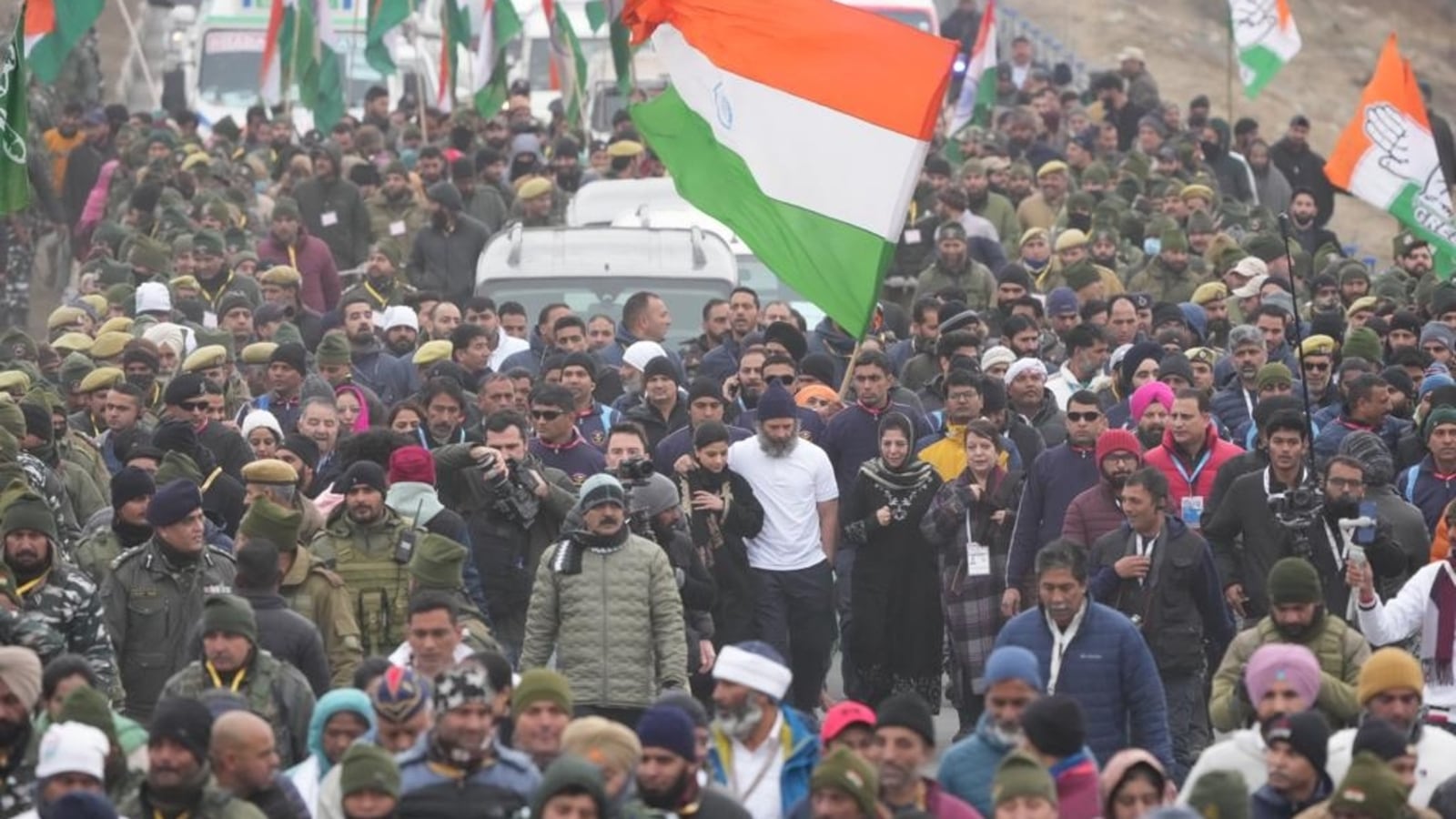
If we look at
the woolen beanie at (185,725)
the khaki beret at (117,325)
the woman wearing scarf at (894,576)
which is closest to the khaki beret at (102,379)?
the khaki beret at (117,325)

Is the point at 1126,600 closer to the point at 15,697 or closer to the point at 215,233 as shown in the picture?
the point at 15,697

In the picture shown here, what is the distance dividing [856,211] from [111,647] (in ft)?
14.0

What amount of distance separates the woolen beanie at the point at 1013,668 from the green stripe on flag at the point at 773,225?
13.3 ft

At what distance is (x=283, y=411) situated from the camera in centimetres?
1967

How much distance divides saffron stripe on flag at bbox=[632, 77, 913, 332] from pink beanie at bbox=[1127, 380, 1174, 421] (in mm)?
1906

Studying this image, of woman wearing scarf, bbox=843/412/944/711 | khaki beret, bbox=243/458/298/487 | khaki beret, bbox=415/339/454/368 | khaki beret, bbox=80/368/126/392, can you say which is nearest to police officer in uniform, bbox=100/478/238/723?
khaki beret, bbox=243/458/298/487

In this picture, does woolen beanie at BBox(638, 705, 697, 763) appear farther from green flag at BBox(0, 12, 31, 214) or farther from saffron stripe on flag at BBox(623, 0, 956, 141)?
green flag at BBox(0, 12, 31, 214)

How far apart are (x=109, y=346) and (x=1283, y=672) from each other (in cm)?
967

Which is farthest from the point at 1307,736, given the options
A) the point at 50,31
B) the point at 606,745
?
the point at 50,31

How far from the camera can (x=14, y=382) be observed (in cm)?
1906

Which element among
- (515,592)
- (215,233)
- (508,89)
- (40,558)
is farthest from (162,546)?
(508,89)

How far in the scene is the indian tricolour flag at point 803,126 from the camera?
1672cm

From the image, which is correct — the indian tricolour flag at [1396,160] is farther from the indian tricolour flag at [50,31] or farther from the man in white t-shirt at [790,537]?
the indian tricolour flag at [50,31]

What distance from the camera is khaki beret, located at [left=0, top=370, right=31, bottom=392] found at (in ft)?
62.3
